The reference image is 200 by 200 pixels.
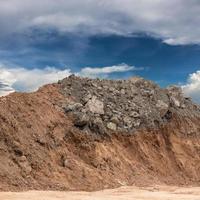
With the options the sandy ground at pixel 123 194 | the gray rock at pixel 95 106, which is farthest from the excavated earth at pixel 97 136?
the sandy ground at pixel 123 194

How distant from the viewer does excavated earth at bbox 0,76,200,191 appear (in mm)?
33406

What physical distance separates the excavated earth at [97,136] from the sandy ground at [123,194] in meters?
1.53

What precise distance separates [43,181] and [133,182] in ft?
22.0

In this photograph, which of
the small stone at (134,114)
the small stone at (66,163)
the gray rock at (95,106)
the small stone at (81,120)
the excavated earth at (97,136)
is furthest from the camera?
the small stone at (134,114)

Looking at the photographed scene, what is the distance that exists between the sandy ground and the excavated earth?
1.53 m

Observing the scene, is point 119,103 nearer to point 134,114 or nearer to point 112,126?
point 134,114

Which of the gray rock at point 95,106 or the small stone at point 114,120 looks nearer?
the gray rock at point 95,106

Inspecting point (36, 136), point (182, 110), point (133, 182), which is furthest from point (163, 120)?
point (36, 136)

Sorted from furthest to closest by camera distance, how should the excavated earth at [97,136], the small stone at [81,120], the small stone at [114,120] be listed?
the small stone at [114,120], the small stone at [81,120], the excavated earth at [97,136]

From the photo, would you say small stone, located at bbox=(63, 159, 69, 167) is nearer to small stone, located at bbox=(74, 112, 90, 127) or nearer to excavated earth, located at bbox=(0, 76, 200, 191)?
excavated earth, located at bbox=(0, 76, 200, 191)

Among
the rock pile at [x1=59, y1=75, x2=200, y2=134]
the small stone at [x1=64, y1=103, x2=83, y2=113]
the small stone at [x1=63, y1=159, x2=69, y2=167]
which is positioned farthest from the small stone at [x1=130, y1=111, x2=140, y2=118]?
the small stone at [x1=63, y1=159, x2=69, y2=167]

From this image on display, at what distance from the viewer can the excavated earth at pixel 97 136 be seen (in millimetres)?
33406

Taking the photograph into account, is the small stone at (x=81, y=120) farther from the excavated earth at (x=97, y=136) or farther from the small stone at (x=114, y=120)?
the small stone at (x=114, y=120)

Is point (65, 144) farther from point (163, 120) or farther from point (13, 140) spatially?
point (163, 120)
